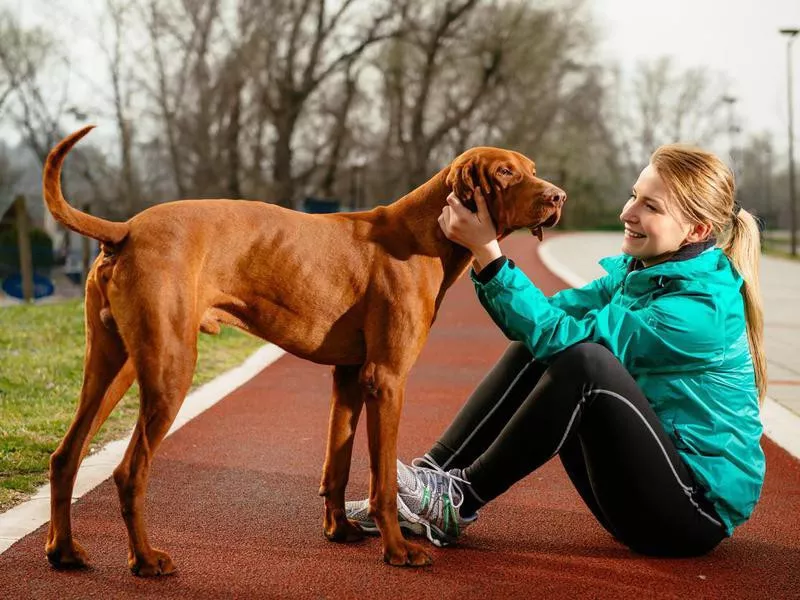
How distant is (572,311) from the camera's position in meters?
4.17

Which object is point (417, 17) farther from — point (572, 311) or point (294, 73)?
point (572, 311)

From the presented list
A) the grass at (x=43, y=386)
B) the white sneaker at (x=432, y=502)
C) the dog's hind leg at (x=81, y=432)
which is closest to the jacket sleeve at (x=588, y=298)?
the white sneaker at (x=432, y=502)

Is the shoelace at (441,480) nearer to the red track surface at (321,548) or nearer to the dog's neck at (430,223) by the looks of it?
the red track surface at (321,548)

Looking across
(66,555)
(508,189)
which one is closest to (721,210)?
(508,189)

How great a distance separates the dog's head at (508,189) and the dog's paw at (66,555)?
181cm

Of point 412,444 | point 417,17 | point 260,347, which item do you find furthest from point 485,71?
point 412,444

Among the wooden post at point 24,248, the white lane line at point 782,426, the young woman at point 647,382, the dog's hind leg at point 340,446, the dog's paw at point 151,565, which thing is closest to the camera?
the dog's paw at point 151,565

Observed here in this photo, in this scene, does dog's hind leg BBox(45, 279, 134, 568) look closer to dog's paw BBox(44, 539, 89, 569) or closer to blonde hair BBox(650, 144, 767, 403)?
dog's paw BBox(44, 539, 89, 569)

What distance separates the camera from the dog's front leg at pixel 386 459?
3473 millimetres

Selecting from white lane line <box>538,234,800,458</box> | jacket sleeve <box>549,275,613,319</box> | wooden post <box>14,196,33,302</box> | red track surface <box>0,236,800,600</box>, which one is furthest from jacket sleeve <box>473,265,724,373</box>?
wooden post <box>14,196,33,302</box>

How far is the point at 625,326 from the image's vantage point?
11.5 ft

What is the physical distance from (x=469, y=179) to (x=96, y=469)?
2467 millimetres

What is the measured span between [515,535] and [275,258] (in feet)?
5.02

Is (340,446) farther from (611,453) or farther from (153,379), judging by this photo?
(611,453)
